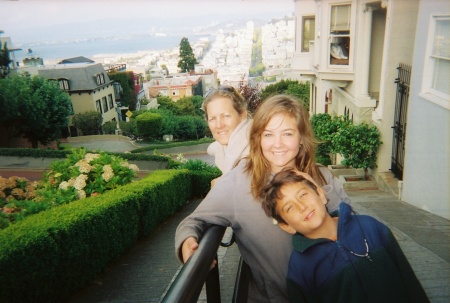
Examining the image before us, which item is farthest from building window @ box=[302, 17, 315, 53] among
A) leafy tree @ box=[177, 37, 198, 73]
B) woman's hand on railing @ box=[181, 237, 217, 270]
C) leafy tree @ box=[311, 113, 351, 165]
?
leafy tree @ box=[177, 37, 198, 73]

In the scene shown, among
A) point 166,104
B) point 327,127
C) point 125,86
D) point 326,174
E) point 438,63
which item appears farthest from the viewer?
point 166,104

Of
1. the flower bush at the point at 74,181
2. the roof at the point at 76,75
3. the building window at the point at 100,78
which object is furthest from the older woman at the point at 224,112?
the building window at the point at 100,78

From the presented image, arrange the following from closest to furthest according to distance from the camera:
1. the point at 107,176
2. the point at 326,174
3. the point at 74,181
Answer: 1. the point at 326,174
2. the point at 74,181
3. the point at 107,176

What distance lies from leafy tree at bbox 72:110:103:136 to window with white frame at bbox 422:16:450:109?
36.4 m

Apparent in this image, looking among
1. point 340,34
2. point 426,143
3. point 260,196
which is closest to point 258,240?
point 260,196

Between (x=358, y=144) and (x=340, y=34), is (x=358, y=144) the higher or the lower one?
the lower one

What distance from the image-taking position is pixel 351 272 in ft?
4.45

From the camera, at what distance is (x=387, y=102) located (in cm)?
747

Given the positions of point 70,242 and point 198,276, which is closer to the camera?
point 198,276

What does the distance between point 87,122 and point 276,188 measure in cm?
3825

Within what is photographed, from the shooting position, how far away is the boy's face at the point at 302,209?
147cm

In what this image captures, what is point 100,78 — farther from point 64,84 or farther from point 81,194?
point 81,194

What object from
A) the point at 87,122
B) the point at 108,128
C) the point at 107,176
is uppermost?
the point at 107,176

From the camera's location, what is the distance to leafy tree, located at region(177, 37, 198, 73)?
64875 mm
